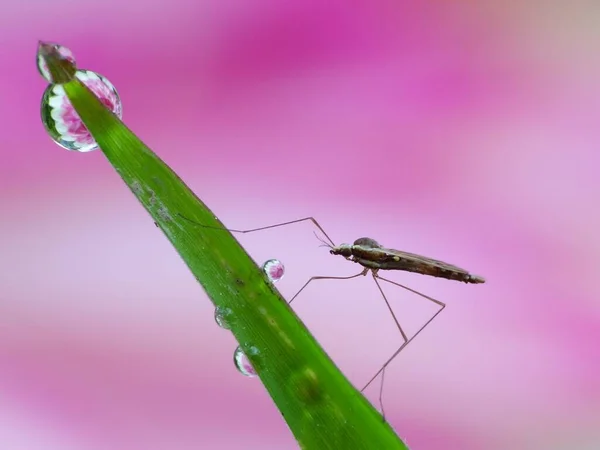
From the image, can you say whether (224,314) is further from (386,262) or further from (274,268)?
(386,262)

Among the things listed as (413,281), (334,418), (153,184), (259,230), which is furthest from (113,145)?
(413,281)

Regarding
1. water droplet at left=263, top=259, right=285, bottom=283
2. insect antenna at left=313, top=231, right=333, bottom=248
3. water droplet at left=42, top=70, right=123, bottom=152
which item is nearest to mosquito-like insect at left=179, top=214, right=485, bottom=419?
insect antenna at left=313, top=231, right=333, bottom=248

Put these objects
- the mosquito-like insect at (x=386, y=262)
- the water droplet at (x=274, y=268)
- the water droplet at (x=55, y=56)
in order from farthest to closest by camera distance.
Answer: the mosquito-like insect at (x=386, y=262), the water droplet at (x=274, y=268), the water droplet at (x=55, y=56)

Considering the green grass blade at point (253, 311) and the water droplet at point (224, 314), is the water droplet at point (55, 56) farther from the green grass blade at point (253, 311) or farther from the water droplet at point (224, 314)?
the water droplet at point (224, 314)

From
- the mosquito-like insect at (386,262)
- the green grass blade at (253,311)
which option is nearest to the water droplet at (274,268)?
the green grass blade at (253,311)

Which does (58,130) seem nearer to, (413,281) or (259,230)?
(259,230)

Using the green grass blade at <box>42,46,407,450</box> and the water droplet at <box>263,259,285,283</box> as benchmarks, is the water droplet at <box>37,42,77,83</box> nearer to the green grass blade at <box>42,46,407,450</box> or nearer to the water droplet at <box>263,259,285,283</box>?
the green grass blade at <box>42,46,407,450</box>
